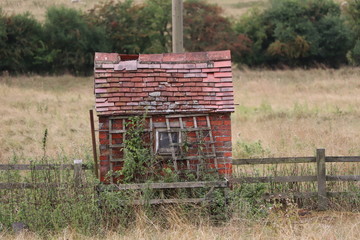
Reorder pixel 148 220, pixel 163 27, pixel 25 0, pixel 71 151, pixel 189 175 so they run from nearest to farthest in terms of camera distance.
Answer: pixel 148 220 → pixel 189 175 → pixel 71 151 → pixel 163 27 → pixel 25 0

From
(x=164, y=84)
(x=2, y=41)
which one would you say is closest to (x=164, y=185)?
(x=164, y=84)

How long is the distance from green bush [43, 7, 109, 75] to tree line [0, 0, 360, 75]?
7cm

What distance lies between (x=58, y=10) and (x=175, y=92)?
2944 centimetres

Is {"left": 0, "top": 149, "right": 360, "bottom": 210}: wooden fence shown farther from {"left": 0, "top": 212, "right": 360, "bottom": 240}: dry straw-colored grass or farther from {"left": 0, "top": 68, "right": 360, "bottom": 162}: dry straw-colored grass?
{"left": 0, "top": 68, "right": 360, "bottom": 162}: dry straw-colored grass

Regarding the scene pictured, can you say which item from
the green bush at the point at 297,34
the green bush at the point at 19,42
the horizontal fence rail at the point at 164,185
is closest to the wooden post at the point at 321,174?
the horizontal fence rail at the point at 164,185

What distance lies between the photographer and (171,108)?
9.62 meters

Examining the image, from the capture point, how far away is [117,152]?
9594mm

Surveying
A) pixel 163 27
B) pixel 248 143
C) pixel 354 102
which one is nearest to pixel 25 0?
pixel 163 27

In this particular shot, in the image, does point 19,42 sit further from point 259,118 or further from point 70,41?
point 259,118

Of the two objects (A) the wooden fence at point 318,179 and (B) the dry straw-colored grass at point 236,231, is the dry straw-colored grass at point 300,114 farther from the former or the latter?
(B) the dry straw-colored grass at point 236,231

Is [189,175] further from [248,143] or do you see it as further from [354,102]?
[354,102]

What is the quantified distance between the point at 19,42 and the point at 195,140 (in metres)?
28.9

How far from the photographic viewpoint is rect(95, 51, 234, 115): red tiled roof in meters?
9.64

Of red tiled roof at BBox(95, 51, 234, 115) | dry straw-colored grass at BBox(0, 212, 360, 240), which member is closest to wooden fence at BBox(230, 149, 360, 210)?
dry straw-colored grass at BBox(0, 212, 360, 240)
